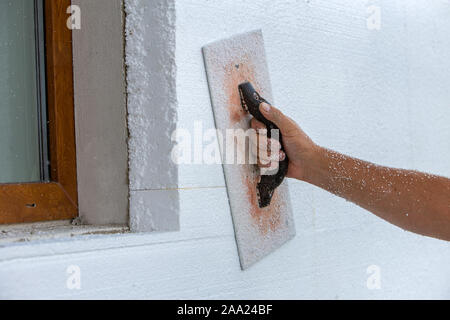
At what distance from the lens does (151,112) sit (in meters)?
1.04

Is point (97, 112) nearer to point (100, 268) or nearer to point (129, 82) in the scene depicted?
point (129, 82)

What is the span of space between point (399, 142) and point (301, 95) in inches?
20.6

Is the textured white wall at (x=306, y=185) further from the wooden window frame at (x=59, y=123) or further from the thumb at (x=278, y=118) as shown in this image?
the wooden window frame at (x=59, y=123)

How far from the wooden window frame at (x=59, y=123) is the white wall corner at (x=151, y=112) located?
215 millimetres

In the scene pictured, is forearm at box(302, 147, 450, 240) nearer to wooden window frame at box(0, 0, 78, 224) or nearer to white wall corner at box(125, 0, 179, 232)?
white wall corner at box(125, 0, 179, 232)

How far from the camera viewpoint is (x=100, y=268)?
0.87 m

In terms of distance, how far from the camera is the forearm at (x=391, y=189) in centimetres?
99

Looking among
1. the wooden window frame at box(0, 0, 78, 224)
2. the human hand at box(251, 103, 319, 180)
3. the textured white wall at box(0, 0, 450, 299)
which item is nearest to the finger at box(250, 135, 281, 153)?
the human hand at box(251, 103, 319, 180)

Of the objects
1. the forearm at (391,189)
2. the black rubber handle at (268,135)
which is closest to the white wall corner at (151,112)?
the black rubber handle at (268,135)

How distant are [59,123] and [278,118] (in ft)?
1.84

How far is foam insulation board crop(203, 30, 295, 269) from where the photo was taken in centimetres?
111

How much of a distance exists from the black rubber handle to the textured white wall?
0.35 ft

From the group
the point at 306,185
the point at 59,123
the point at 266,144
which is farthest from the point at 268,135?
the point at 59,123

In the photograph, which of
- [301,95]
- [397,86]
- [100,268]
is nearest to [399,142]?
[397,86]
